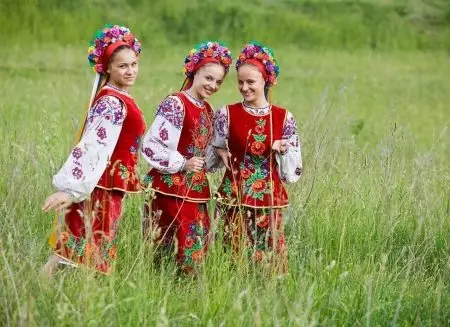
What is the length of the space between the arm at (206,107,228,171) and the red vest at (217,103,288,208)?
1.1 inches

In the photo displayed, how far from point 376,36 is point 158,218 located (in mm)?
14201

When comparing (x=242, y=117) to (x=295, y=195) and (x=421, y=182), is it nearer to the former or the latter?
(x=295, y=195)

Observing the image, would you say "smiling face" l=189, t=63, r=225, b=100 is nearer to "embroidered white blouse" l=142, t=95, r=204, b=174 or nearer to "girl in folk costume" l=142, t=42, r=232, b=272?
"girl in folk costume" l=142, t=42, r=232, b=272

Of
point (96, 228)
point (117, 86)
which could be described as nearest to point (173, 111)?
point (117, 86)

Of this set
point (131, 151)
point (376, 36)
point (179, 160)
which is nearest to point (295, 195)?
point (179, 160)

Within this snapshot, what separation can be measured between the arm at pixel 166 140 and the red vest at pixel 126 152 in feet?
0.91

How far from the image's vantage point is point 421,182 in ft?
20.0

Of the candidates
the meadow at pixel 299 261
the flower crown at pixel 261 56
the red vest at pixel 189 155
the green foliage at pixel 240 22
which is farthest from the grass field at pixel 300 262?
the green foliage at pixel 240 22

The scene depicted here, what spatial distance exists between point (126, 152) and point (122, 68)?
0.42 meters

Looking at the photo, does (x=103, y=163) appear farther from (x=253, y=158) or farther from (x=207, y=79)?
(x=253, y=158)

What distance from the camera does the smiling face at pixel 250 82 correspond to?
5348mm

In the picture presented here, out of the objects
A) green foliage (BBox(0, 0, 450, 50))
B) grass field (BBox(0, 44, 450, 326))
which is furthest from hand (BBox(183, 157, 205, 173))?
green foliage (BBox(0, 0, 450, 50))

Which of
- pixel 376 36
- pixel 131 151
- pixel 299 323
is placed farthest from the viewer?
pixel 376 36

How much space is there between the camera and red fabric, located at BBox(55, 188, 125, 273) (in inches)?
188
